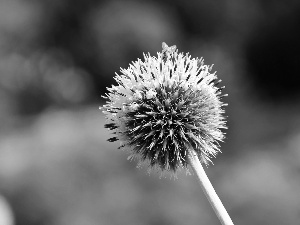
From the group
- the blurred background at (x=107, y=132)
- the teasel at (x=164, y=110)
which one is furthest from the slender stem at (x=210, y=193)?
the blurred background at (x=107, y=132)

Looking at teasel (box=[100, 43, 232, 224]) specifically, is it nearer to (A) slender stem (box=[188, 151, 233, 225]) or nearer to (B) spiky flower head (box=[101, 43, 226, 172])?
(B) spiky flower head (box=[101, 43, 226, 172])

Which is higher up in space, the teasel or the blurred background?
the blurred background

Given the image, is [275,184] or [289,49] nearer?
[275,184]

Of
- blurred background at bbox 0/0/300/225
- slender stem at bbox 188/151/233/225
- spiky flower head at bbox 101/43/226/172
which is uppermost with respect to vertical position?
blurred background at bbox 0/0/300/225

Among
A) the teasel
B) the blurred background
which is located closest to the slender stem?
the teasel

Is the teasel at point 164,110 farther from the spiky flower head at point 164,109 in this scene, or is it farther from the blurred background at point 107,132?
the blurred background at point 107,132

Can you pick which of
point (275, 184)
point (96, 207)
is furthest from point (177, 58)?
point (275, 184)

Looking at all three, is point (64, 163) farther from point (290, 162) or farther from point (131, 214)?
point (290, 162)
